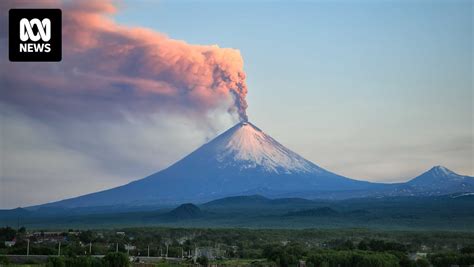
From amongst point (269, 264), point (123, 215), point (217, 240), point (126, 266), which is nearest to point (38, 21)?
point (126, 266)

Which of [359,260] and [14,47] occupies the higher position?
[14,47]

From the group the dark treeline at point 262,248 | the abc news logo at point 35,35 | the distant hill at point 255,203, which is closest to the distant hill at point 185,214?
the distant hill at point 255,203

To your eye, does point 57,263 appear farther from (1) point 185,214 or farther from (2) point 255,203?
(2) point 255,203

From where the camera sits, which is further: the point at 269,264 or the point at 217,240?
the point at 217,240

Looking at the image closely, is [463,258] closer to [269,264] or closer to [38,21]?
[269,264]

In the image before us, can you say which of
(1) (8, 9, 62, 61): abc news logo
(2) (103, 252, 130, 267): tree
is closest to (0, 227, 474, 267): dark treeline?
(2) (103, 252, 130, 267): tree

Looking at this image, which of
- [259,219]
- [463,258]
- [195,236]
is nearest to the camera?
[463,258]

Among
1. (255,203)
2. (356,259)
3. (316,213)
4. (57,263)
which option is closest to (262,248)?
(356,259)

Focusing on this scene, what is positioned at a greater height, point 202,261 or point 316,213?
point 316,213
